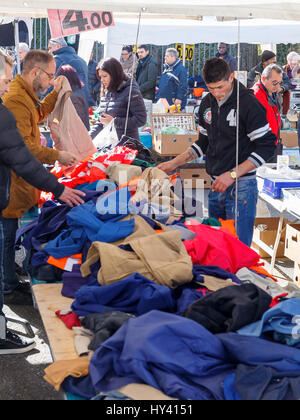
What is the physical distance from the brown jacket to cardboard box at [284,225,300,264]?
2.02 metres

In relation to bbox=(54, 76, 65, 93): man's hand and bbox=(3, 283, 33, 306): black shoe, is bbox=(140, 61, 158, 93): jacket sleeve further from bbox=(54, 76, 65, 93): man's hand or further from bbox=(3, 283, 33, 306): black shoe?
bbox=(3, 283, 33, 306): black shoe

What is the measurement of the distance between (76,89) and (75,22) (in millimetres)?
1369

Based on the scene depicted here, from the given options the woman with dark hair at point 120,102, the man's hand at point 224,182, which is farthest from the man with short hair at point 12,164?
the woman with dark hair at point 120,102

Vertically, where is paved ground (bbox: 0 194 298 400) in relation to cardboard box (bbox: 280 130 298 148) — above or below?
below

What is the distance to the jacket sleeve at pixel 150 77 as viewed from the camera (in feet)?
34.1

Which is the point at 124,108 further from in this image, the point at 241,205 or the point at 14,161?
the point at 14,161

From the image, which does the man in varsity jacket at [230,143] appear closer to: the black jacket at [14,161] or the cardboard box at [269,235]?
the black jacket at [14,161]

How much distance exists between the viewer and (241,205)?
3.88 metres

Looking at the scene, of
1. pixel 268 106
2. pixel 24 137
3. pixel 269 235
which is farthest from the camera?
pixel 268 106

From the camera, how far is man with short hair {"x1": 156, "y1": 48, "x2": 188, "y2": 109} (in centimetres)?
1036

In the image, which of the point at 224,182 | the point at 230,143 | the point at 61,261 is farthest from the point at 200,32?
the point at 61,261

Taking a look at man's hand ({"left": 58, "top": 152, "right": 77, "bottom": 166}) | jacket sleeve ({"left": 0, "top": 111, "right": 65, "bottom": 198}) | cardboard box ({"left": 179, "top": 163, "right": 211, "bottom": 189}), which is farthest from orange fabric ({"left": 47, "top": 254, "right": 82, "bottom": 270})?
cardboard box ({"left": 179, "top": 163, "right": 211, "bottom": 189})

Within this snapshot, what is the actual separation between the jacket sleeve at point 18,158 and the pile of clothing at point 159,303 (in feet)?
0.74

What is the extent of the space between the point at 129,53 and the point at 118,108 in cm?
499
